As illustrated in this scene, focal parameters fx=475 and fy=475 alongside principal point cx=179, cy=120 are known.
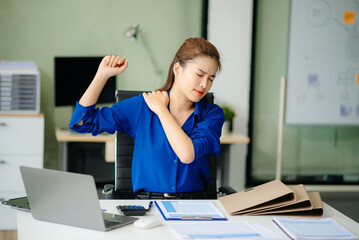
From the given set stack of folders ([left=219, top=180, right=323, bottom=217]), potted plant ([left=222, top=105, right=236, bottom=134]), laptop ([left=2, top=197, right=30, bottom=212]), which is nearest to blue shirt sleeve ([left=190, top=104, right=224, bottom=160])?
stack of folders ([left=219, top=180, right=323, bottom=217])

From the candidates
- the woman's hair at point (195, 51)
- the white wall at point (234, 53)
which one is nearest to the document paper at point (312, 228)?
the woman's hair at point (195, 51)

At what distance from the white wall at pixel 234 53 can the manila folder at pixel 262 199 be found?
89.5 inches

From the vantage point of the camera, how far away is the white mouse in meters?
1.36

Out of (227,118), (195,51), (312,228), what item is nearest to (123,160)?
(195,51)

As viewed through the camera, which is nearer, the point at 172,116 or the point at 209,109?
the point at 172,116

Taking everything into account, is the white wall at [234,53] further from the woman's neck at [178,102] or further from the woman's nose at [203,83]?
the woman's nose at [203,83]

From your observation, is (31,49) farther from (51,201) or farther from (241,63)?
(51,201)

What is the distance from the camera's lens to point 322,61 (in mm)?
3936

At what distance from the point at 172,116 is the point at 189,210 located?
0.42 m

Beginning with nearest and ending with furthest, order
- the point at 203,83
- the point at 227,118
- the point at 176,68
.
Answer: the point at 203,83 < the point at 176,68 < the point at 227,118

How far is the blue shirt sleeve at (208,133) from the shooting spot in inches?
68.5

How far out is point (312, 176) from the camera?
4117mm

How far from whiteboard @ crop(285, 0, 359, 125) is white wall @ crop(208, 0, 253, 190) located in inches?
14.1

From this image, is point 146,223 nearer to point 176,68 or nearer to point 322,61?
point 176,68
